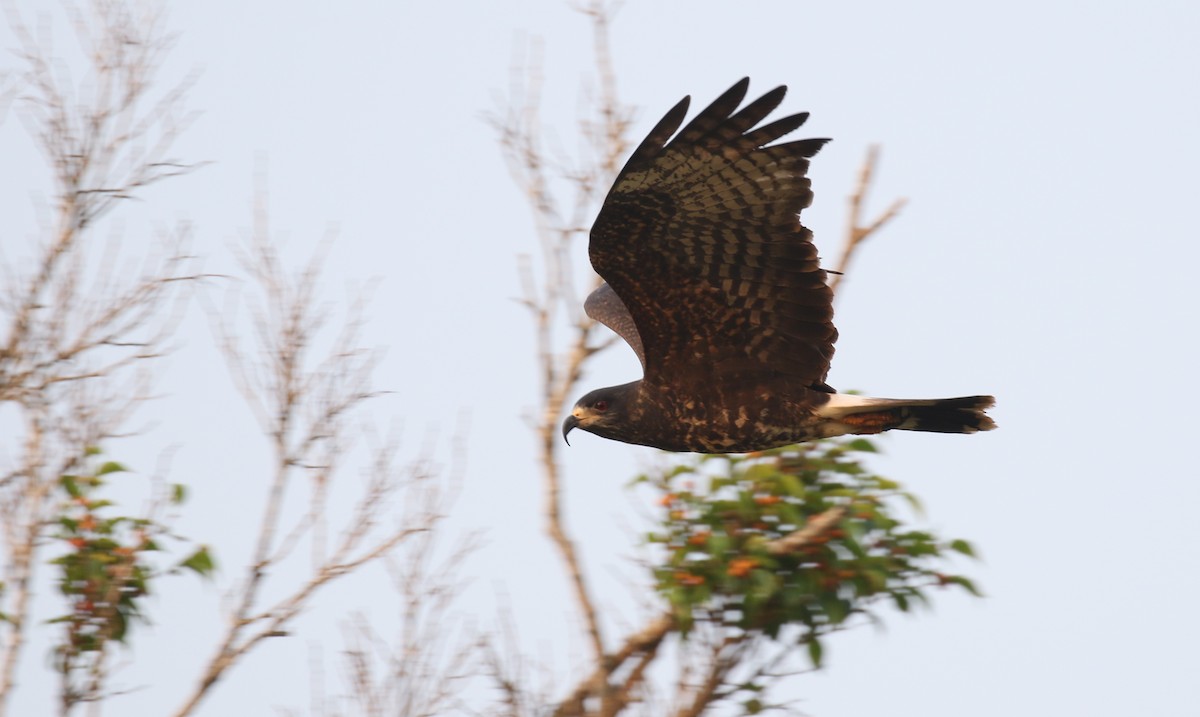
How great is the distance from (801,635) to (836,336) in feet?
4.27

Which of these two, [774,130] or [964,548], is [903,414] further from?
[774,130]

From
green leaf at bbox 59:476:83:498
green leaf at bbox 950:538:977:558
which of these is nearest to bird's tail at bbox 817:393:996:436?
green leaf at bbox 950:538:977:558

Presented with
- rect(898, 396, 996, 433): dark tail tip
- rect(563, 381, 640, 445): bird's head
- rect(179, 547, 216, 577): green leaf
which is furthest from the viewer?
rect(563, 381, 640, 445): bird's head

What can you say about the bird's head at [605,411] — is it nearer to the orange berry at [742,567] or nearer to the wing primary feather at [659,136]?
the orange berry at [742,567]

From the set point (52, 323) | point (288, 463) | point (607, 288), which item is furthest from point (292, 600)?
point (607, 288)

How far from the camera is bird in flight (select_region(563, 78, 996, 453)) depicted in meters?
6.66

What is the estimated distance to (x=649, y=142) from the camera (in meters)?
6.55

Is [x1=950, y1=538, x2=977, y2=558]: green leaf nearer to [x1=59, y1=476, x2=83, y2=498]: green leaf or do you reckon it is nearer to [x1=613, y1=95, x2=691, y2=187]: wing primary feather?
[x1=613, y1=95, x2=691, y2=187]: wing primary feather

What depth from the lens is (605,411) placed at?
25.6ft

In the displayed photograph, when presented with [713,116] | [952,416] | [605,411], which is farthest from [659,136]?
[952,416]

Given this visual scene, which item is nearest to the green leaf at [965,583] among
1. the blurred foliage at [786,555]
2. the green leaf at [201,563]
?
the blurred foliage at [786,555]

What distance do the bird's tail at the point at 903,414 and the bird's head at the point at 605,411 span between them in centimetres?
89

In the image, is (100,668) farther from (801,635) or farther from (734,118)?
(734,118)

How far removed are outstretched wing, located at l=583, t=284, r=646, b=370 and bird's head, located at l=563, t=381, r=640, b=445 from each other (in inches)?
27.3
